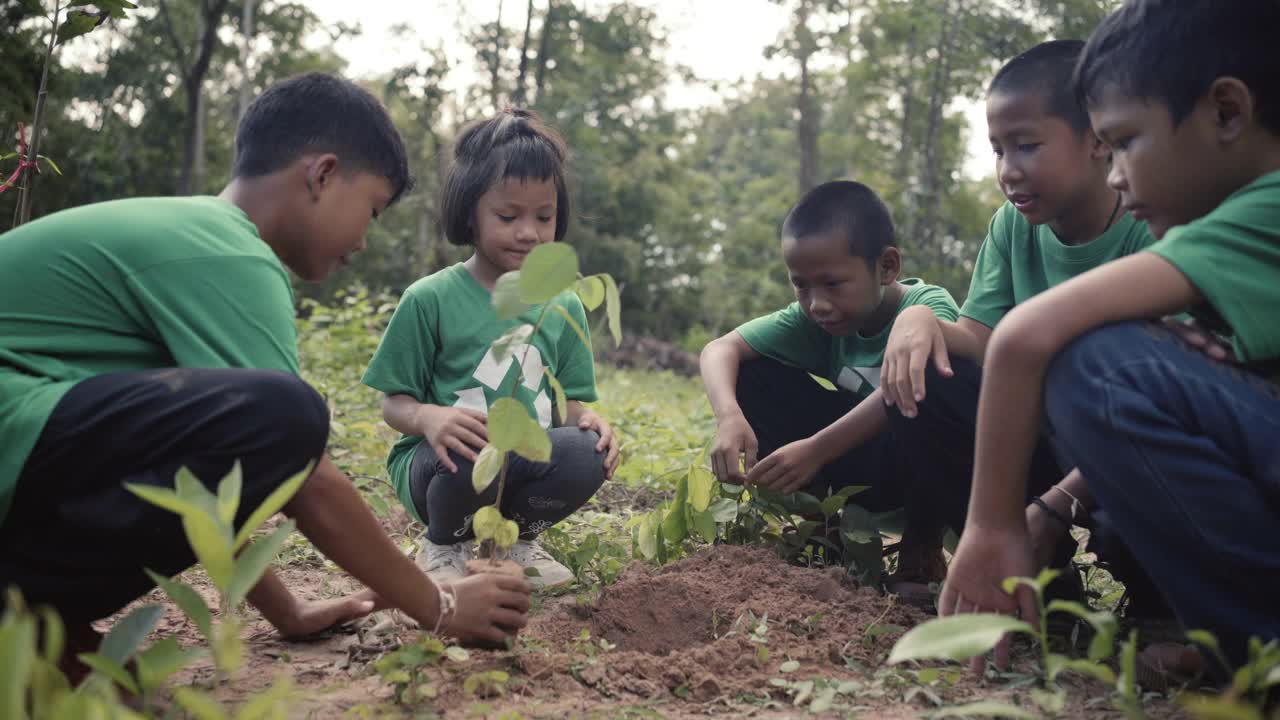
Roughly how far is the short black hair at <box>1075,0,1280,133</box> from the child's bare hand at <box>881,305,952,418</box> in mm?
616

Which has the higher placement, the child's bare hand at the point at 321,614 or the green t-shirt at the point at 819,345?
the green t-shirt at the point at 819,345

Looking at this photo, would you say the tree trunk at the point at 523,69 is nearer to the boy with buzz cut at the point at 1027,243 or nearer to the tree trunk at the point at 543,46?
the tree trunk at the point at 543,46

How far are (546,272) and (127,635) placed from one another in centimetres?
76

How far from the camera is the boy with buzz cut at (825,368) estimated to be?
226 cm

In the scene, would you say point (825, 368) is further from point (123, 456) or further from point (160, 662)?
point (160, 662)

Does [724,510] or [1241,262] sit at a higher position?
[1241,262]

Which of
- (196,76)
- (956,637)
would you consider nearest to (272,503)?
(956,637)

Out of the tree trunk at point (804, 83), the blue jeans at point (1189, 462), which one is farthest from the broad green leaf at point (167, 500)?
the tree trunk at point (804, 83)

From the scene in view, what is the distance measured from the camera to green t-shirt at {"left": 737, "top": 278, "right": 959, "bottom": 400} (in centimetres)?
249

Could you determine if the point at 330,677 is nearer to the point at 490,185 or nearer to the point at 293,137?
the point at 293,137

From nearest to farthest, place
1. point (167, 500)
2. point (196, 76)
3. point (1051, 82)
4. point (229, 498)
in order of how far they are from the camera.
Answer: point (167, 500)
point (229, 498)
point (1051, 82)
point (196, 76)

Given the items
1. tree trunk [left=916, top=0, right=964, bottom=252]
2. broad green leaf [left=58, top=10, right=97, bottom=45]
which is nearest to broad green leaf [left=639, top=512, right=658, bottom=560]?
broad green leaf [left=58, top=10, right=97, bottom=45]

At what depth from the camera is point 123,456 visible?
1.43 m

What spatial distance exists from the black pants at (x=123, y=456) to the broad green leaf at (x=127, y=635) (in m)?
0.26
